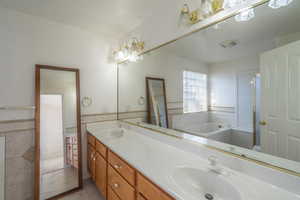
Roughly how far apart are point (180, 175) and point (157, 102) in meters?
1.06

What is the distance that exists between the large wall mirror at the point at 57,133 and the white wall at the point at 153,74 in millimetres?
742

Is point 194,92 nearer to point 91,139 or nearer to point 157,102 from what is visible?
point 157,102

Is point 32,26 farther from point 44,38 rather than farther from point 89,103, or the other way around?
point 89,103

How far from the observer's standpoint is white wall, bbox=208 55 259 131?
995mm

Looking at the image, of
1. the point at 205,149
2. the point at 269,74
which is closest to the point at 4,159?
the point at 205,149

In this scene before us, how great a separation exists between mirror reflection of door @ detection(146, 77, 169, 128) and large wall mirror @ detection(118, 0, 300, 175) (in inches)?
3.6

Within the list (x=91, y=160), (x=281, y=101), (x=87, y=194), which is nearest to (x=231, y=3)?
(x=281, y=101)

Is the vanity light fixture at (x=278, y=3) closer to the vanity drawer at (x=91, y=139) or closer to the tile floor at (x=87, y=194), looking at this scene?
the vanity drawer at (x=91, y=139)

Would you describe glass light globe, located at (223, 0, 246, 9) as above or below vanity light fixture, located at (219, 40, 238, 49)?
above

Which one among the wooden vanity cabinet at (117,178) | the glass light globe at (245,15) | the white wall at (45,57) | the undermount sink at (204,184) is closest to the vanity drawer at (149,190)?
the wooden vanity cabinet at (117,178)

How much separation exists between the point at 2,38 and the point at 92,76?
43.0 inches

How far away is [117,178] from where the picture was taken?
1283mm

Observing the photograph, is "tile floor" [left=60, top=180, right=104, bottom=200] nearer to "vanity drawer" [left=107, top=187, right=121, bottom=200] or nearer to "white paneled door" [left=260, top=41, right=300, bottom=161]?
"vanity drawer" [left=107, top=187, right=121, bottom=200]

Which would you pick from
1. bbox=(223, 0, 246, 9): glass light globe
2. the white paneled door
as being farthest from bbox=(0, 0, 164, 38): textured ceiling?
the white paneled door
